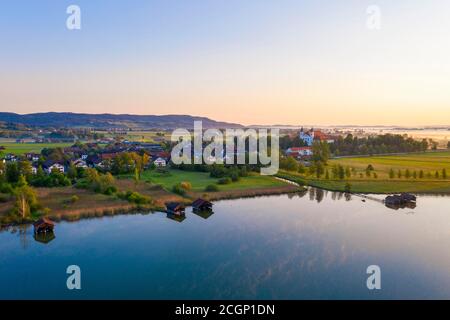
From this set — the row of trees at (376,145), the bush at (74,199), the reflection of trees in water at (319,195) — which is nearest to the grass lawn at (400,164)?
the row of trees at (376,145)

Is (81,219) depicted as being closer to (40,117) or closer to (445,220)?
(445,220)

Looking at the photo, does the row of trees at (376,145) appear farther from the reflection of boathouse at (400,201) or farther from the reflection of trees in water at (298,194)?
the reflection of boathouse at (400,201)

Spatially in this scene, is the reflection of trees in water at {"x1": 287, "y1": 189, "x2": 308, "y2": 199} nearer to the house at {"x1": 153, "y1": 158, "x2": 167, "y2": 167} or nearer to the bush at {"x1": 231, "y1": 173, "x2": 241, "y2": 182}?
the bush at {"x1": 231, "y1": 173, "x2": 241, "y2": 182}

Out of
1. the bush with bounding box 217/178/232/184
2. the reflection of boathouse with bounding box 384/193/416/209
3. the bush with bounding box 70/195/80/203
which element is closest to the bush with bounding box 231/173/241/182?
the bush with bounding box 217/178/232/184

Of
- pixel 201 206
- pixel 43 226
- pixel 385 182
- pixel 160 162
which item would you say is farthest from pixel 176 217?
pixel 160 162

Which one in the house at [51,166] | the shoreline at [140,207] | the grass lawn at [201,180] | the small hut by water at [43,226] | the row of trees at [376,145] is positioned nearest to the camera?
the small hut by water at [43,226]
